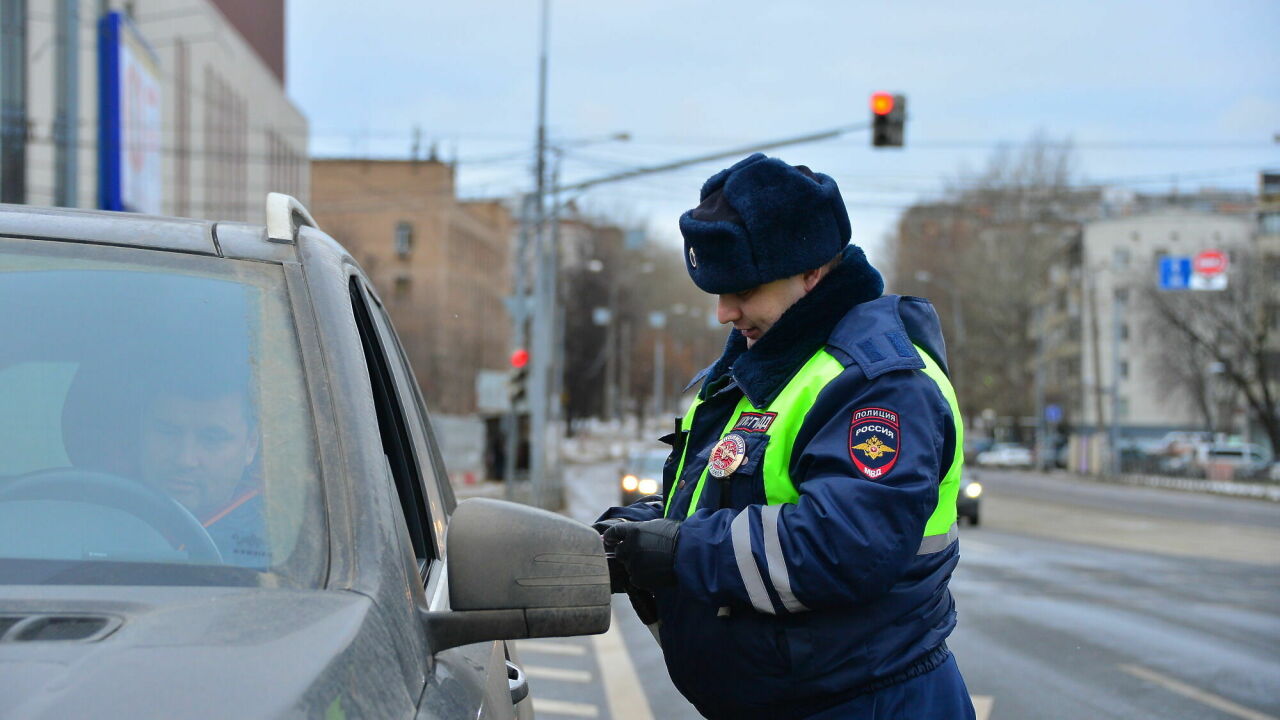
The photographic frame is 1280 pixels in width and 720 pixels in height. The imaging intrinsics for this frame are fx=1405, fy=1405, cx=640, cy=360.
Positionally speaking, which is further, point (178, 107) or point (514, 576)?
point (178, 107)

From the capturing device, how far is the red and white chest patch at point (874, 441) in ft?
7.57

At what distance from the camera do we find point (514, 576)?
1.92 m

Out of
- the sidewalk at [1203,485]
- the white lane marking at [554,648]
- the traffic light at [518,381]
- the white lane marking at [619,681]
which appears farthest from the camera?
the sidewalk at [1203,485]

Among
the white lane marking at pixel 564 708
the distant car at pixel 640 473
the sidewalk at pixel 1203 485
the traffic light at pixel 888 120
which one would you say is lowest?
the sidewalk at pixel 1203 485

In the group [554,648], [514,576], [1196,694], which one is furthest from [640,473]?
[514,576]

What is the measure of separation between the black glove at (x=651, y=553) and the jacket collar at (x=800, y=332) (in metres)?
0.30

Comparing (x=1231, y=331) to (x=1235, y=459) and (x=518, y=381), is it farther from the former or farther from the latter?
(x=518, y=381)

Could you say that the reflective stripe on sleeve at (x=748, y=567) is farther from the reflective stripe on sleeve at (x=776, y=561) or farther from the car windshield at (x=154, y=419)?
the car windshield at (x=154, y=419)

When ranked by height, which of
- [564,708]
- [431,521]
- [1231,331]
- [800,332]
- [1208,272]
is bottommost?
[564,708]

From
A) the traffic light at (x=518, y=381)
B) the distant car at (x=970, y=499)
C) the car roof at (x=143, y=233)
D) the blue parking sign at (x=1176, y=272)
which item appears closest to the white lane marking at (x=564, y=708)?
the car roof at (x=143, y=233)

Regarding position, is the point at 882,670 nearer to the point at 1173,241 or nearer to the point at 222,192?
the point at 222,192

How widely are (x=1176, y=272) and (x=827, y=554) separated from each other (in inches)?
1647

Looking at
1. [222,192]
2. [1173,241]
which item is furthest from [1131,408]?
[222,192]

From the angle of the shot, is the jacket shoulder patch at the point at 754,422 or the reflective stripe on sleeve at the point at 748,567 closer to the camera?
the reflective stripe on sleeve at the point at 748,567
